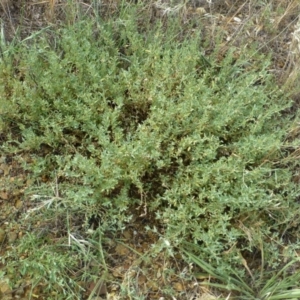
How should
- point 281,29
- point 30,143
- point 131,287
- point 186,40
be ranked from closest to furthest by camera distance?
1. point 131,287
2. point 30,143
3. point 186,40
4. point 281,29

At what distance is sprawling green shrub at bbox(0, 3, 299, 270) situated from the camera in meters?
2.16

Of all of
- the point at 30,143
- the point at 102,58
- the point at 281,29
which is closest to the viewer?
the point at 30,143

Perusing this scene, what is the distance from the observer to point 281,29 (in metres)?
2.87

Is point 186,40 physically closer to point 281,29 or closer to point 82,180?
point 281,29

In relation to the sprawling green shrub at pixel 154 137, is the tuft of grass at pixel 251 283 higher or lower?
lower

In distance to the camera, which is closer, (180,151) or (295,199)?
(180,151)

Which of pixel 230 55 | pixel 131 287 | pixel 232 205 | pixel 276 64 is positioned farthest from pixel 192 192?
pixel 276 64

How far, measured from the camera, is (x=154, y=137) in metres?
2.19

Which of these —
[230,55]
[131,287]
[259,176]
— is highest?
[230,55]

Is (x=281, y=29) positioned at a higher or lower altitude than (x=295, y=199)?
higher

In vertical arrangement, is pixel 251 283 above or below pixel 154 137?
below

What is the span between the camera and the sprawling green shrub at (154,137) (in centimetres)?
216

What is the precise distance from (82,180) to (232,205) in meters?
0.72

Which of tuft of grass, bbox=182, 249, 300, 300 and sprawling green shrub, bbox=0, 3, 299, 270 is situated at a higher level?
sprawling green shrub, bbox=0, 3, 299, 270
